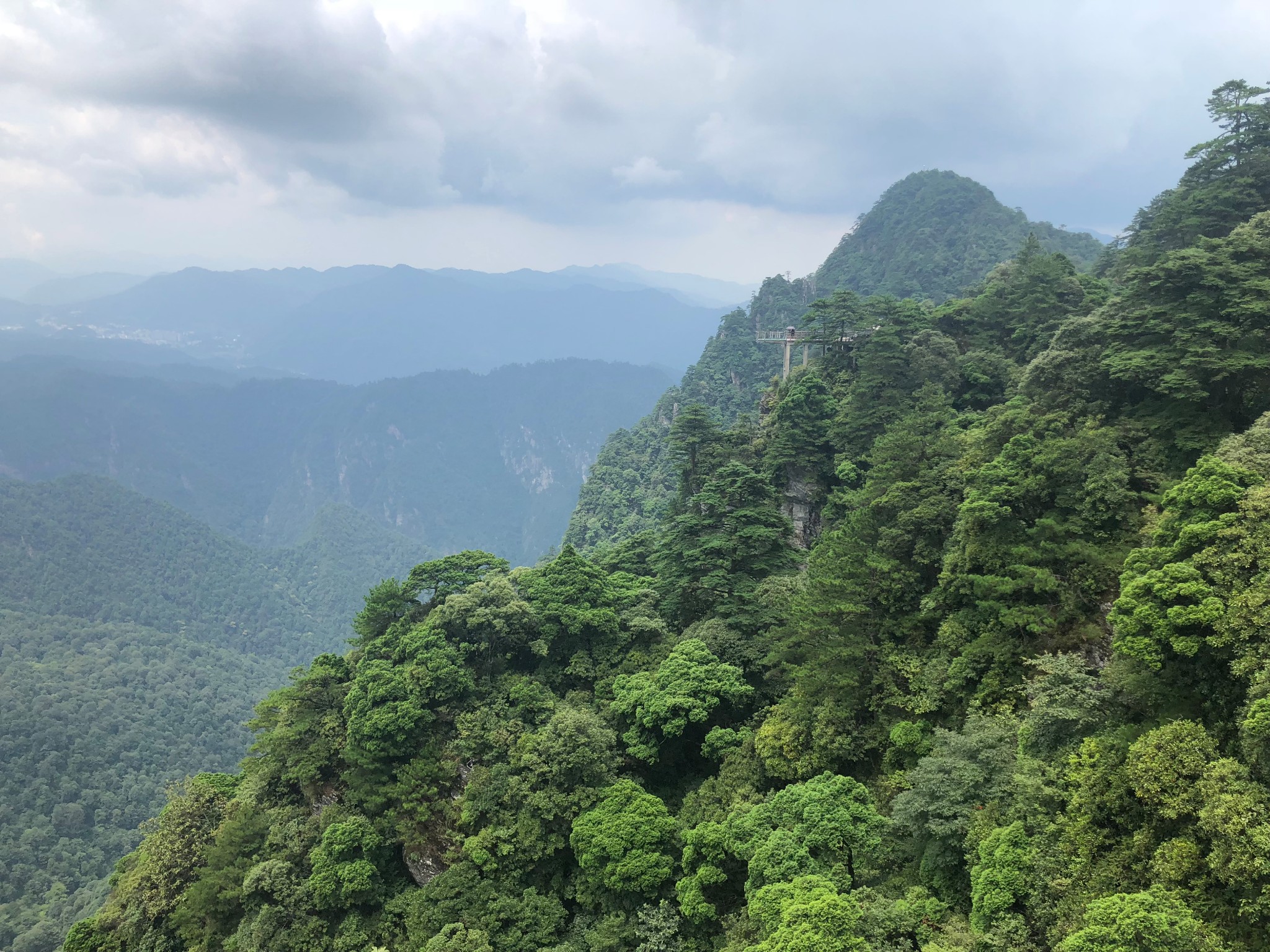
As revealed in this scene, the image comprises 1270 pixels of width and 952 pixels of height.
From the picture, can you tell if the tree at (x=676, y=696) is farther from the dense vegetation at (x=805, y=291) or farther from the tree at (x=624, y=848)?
the dense vegetation at (x=805, y=291)

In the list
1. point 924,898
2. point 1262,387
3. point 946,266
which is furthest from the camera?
point 946,266

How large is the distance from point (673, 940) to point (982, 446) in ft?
50.7

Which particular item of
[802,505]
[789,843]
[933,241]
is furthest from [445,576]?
[933,241]

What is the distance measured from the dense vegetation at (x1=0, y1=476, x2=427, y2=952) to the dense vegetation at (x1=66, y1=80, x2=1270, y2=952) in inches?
1887

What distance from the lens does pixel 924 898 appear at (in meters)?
11.3

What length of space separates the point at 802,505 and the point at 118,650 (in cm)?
11309

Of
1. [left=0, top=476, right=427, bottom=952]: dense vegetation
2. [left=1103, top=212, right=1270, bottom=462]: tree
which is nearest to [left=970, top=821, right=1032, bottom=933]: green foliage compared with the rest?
[left=1103, top=212, right=1270, bottom=462]: tree

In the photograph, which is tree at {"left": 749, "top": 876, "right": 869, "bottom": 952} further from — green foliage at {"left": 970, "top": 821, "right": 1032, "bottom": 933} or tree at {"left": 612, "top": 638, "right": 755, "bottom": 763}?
tree at {"left": 612, "top": 638, "right": 755, "bottom": 763}

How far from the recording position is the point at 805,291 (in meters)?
94.8

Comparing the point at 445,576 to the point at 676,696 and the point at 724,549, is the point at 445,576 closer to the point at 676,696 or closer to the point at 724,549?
the point at 724,549

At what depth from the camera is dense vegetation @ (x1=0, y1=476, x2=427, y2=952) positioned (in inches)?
2432

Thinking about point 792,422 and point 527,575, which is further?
point 792,422

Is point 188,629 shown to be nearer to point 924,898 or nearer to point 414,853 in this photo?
point 414,853

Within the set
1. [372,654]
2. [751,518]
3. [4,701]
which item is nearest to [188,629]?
[4,701]
